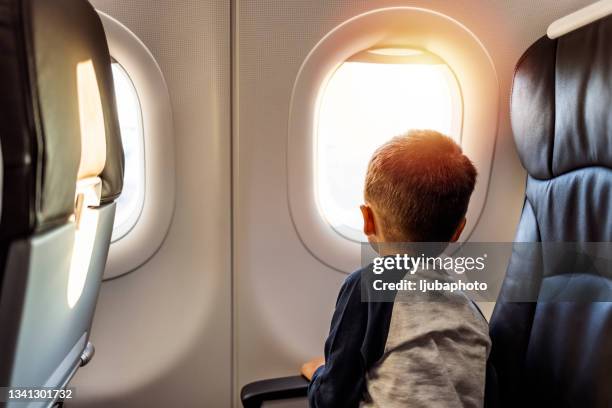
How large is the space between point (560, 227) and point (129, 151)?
4.04 ft

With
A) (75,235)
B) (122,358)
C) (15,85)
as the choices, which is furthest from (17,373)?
(122,358)

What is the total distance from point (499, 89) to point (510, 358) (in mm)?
869

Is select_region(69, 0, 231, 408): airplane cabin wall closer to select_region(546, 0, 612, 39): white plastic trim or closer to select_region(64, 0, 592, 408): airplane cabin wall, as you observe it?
select_region(64, 0, 592, 408): airplane cabin wall

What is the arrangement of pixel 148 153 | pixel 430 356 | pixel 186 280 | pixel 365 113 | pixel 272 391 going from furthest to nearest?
pixel 365 113, pixel 186 280, pixel 148 153, pixel 272 391, pixel 430 356

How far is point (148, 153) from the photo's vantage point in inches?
64.1

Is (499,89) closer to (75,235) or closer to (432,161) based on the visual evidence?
(432,161)

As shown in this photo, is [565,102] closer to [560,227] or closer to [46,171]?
[560,227]

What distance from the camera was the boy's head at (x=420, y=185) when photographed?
3.43 feet

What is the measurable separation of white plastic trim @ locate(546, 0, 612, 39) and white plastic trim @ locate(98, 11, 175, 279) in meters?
1.07

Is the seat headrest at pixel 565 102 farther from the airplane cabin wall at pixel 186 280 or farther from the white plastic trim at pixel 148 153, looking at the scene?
the white plastic trim at pixel 148 153

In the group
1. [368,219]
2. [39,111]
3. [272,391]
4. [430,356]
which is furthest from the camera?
[272,391]

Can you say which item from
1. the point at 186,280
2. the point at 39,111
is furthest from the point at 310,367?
the point at 39,111

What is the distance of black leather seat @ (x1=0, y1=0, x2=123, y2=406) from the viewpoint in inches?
29.1

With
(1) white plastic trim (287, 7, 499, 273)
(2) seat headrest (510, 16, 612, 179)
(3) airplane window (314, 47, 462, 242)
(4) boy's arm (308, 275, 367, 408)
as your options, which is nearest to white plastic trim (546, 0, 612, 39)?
(2) seat headrest (510, 16, 612, 179)
